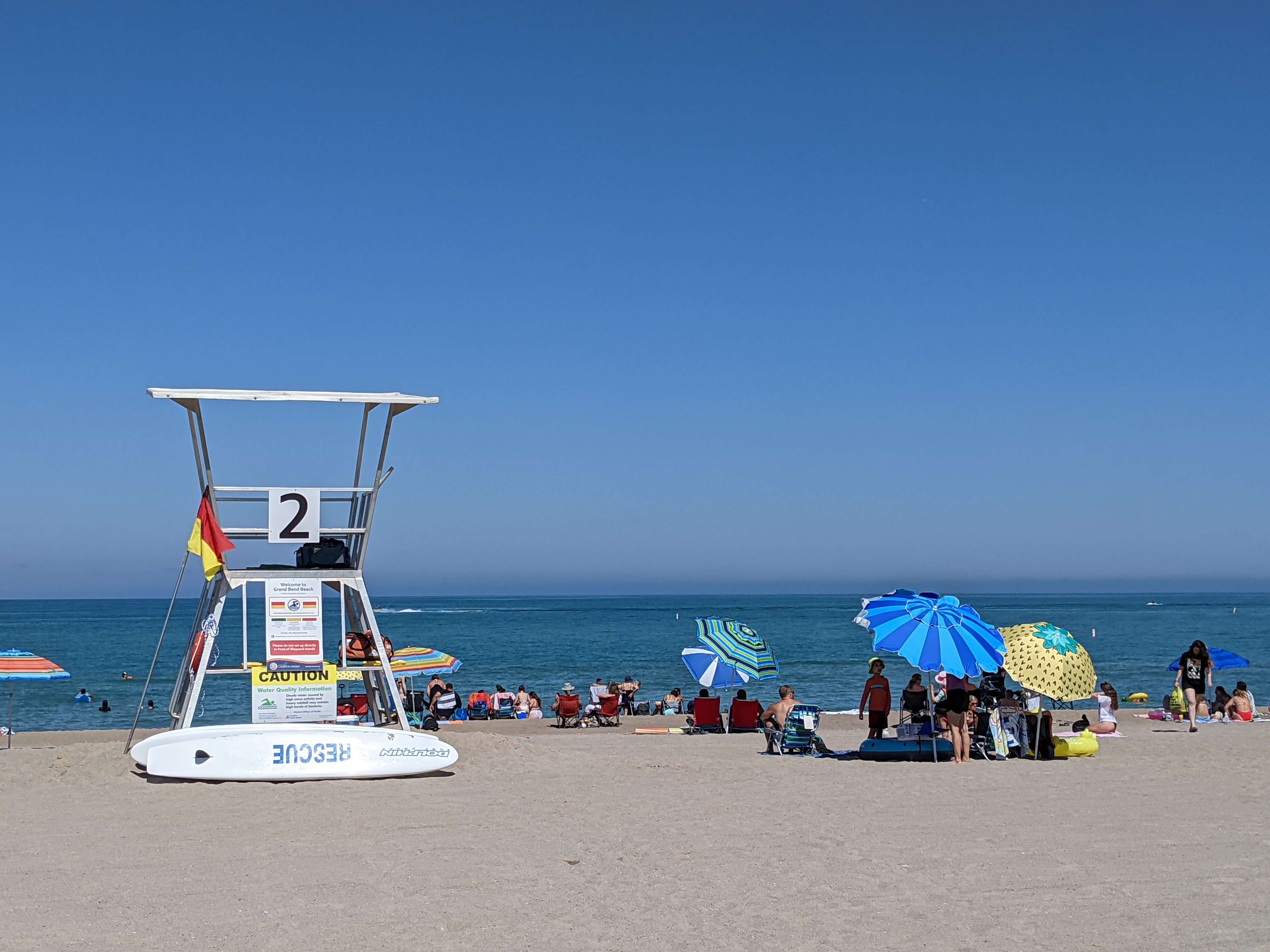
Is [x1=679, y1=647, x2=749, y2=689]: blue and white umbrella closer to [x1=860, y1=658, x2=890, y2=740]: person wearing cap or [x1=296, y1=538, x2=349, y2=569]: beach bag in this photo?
[x1=860, y1=658, x2=890, y2=740]: person wearing cap

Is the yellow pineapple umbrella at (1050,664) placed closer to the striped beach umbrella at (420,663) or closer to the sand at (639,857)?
the sand at (639,857)

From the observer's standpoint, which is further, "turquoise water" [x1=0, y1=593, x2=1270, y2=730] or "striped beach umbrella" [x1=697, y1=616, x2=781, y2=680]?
"turquoise water" [x1=0, y1=593, x2=1270, y2=730]

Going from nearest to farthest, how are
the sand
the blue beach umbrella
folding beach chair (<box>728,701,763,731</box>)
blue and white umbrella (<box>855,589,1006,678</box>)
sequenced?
the sand < blue and white umbrella (<box>855,589,1006,678</box>) < folding beach chair (<box>728,701,763,731</box>) < the blue beach umbrella

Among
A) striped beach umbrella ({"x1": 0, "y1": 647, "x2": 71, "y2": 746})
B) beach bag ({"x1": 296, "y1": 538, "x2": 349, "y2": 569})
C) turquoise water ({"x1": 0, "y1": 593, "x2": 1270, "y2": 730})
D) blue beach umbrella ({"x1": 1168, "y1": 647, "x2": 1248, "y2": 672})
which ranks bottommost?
turquoise water ({"x1": 0, "y1": 593, "x2": 1270, "y2": 730})

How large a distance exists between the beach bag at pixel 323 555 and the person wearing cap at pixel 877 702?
6.04 metres

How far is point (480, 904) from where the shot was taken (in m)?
6.30

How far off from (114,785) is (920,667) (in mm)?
7377

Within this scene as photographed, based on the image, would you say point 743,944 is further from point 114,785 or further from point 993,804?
point 114,785

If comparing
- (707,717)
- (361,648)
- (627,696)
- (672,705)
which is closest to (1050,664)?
(707,717)

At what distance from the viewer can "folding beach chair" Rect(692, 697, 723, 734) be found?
16828mm

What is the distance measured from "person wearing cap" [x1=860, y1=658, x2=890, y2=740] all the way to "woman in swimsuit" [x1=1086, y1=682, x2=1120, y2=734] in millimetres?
2745

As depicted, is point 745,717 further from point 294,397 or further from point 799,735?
point 294,397

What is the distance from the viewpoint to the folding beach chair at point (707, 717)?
55.2 ft

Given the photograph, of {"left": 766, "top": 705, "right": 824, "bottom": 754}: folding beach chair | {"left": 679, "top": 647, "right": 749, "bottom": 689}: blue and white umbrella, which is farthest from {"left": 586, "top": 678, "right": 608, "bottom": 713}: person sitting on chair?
{"left": 766, "top": 705, "right": 824, "bottom": 754}: folding beach chair
